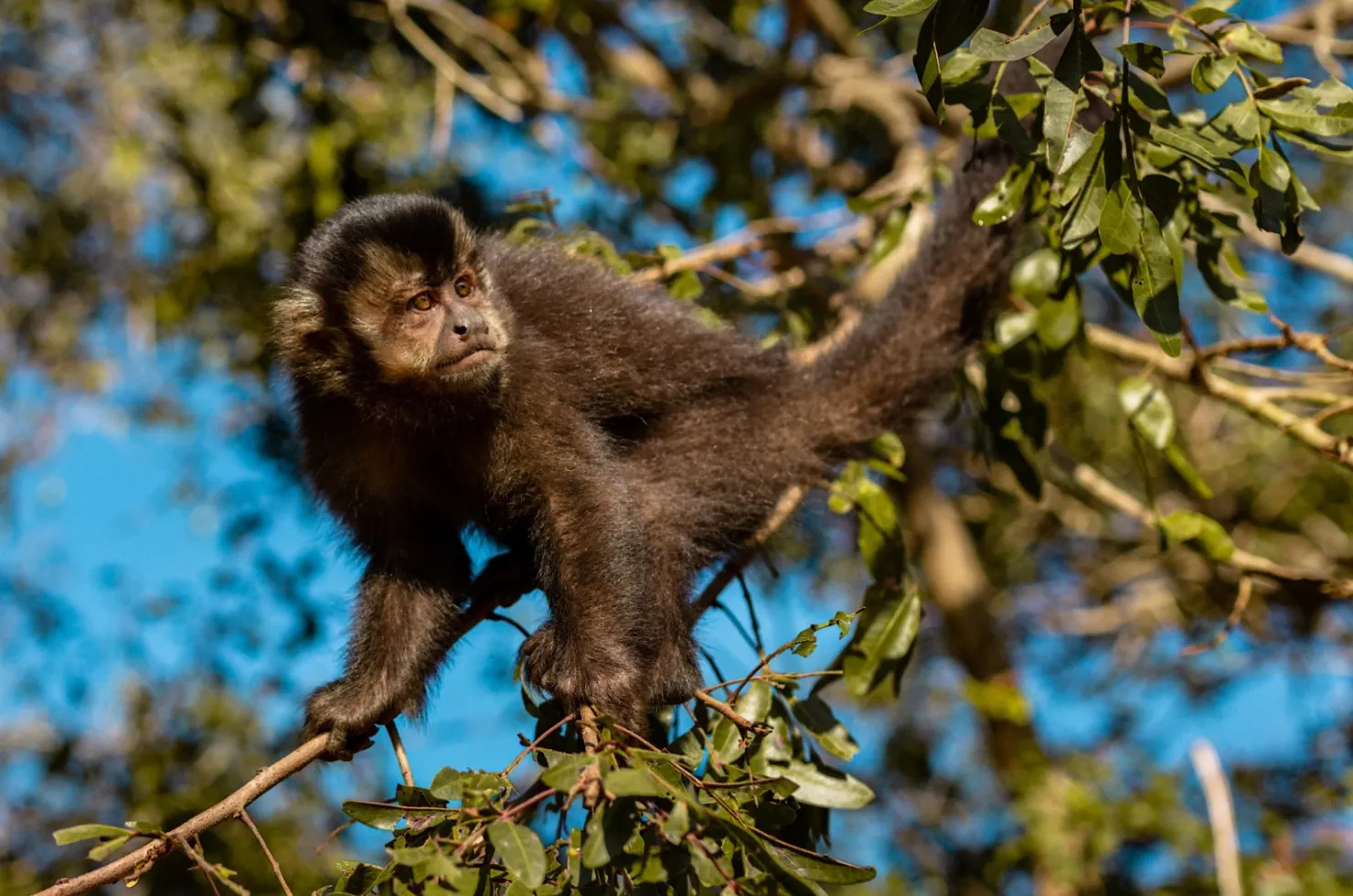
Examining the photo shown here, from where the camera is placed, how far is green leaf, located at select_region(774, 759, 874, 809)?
3.71m

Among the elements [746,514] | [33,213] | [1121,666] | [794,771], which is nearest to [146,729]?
[33,213]

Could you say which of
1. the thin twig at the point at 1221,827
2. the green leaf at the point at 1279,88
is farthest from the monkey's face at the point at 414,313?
the thin twig at the point at 1221,827

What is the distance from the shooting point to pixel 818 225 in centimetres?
605

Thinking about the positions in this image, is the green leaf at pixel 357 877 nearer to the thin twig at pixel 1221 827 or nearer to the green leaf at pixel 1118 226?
the green leaf at pixel 1118 226

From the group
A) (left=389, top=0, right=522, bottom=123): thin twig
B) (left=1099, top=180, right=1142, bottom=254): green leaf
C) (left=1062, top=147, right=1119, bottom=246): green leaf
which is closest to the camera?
(left=1099, top=180, right=1142, bottom=254): green leaf

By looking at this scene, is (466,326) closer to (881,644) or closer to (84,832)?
(881,644)

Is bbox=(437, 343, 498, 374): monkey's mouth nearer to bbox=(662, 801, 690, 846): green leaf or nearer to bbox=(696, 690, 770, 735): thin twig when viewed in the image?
bbox=(696, 690, 770, 735): thin twig

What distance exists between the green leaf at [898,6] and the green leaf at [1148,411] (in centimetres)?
217

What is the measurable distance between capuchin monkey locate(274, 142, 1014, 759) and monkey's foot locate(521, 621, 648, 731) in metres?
0.16

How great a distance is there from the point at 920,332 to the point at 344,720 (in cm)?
265

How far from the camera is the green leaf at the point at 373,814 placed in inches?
112

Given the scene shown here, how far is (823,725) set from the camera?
13.2 feet

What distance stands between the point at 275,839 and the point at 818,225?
5548mm

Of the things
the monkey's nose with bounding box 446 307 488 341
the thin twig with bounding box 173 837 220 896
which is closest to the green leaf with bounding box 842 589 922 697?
the monkey's nose with bounding box 446 307 488 341
